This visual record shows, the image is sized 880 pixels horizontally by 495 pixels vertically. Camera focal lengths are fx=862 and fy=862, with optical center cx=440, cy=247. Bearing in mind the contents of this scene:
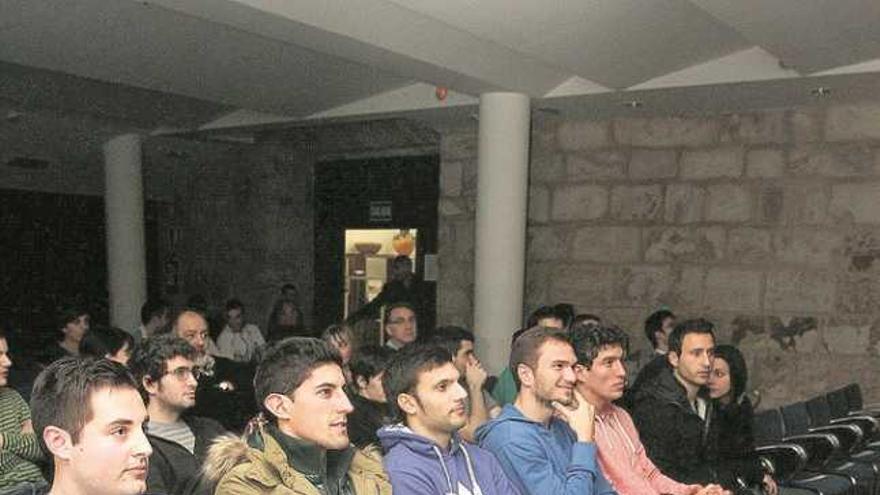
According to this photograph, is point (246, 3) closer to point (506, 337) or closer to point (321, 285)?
point (506, 337)

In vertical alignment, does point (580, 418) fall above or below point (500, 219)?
below

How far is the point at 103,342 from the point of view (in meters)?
3.74

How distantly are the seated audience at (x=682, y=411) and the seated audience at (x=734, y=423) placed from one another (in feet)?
0.30

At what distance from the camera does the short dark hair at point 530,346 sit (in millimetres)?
2827

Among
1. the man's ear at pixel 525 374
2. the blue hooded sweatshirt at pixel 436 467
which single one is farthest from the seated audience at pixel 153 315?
the blue hooded sweatshirt at pixel 436 467

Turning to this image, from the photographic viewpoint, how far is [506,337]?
5.92m

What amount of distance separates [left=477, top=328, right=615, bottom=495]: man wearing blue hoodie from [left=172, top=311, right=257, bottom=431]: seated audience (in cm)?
150

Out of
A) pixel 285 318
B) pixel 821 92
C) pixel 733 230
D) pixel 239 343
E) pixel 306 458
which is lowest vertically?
pixel 239 343

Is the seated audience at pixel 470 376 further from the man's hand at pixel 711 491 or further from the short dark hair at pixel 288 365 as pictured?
the short dark hair at pixel 288 365

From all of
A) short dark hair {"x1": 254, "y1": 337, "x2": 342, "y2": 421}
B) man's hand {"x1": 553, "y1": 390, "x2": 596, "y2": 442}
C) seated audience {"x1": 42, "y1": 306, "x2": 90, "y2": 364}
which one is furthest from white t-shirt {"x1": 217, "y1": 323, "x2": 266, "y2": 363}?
short dark hair {"x1": 254, "y1": 337, "x2": 342, "y2": 421}

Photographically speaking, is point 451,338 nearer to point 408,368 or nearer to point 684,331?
point 684,331

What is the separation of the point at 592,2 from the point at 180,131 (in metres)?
4.97

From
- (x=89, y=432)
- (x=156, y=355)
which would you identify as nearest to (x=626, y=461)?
(x=156, y=355)

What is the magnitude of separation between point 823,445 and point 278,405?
312cm
